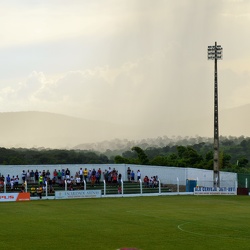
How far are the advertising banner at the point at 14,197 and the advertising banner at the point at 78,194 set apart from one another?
2.98m

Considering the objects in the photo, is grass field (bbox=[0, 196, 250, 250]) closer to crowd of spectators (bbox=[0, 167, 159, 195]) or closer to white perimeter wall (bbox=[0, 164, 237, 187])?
crowd of spectators (bbox=[0, 167, 159, 195])

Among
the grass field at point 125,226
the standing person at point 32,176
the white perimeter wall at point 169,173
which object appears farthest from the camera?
Answer: the white perimeter wall at point 169,173

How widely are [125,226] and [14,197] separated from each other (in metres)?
25.0

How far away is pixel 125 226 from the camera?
33.3 meters

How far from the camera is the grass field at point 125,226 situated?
2648cm

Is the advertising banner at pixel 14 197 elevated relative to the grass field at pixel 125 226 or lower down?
elevated

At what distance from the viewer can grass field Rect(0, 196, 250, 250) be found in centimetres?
2648

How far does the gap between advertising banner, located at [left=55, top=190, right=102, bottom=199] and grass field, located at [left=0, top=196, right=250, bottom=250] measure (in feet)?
28.7

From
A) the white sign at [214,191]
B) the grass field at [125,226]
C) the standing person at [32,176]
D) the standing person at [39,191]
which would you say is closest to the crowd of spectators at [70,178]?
the standing person at [32,176]

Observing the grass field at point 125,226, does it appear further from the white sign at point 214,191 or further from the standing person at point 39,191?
the white sign at point 214,191

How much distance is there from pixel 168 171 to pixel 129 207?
23827 mm

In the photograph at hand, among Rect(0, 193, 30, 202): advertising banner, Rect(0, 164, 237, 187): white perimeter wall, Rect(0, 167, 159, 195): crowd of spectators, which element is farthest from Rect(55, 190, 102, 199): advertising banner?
Rect(0, 164, 237, 187): white perimeter wall

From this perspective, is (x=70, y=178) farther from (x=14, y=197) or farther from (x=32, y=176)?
(x=14, y=197)

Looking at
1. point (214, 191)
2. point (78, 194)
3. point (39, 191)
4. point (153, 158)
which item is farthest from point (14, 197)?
point (153, 158)
